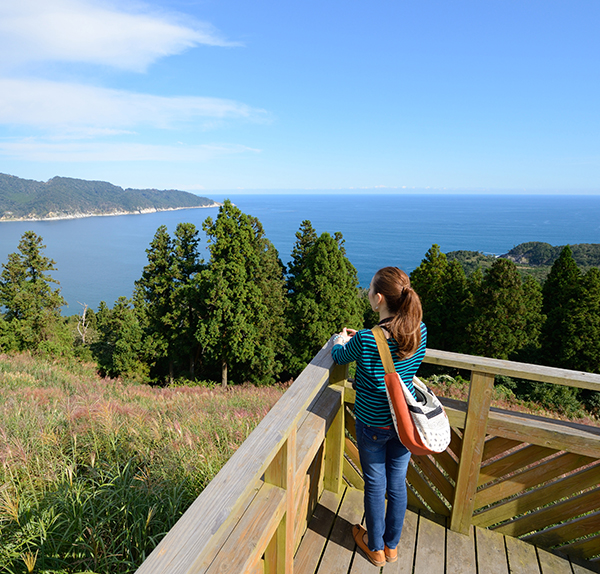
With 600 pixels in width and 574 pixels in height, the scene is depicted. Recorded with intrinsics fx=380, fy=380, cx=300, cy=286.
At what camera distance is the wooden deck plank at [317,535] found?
8.13 feet

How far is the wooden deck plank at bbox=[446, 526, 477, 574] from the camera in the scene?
254 cm

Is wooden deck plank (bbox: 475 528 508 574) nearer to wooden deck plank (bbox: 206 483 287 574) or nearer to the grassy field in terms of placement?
wooden deck plank (bbox: 206 483 287 574)

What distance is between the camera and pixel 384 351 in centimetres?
207

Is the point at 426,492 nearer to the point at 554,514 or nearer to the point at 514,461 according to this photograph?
the point at 514,461

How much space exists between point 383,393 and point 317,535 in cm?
132

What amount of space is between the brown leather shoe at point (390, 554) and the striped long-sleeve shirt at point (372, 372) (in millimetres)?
1000

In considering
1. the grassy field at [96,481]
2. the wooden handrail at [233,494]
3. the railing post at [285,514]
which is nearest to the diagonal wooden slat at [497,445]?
the wooden handrail at [233,494]

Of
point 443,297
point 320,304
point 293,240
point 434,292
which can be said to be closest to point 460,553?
point 320,304

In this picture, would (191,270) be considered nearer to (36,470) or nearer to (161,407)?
(161,407)

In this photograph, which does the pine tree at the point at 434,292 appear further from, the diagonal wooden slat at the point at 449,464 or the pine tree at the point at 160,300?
the diagonal wooden slat at the point at 449,464

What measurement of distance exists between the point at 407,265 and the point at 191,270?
80.7m

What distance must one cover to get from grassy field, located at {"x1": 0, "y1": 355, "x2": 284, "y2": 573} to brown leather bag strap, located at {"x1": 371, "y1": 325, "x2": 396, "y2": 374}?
1.63 metres

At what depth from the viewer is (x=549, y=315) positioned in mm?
21531

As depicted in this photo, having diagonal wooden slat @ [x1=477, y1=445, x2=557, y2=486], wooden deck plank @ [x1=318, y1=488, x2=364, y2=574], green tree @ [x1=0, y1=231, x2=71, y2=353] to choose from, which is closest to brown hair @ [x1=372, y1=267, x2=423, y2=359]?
diagonal wooden slat @ [x1=477, y1=445, x2=557, y2=486]
